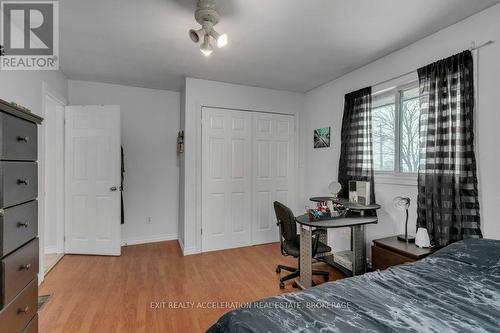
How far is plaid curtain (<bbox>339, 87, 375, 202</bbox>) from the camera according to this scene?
9.46 ft

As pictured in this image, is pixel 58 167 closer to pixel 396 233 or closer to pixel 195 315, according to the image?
pixel 195 315

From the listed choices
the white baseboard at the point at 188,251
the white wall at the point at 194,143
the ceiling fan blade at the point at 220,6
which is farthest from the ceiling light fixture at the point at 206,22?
Result: the white baseboard at the point at 188,251

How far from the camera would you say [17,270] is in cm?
124

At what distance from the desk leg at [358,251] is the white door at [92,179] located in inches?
121

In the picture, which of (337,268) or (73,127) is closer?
(337,268)

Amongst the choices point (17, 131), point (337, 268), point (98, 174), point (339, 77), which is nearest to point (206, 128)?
point (98, 174)

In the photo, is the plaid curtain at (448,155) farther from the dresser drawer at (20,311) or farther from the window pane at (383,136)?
the dresser drawer at (20,311)

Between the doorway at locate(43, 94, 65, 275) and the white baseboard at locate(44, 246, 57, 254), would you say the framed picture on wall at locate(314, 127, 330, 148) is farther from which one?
the white baseboard at locate(44, 246, 57, 254)

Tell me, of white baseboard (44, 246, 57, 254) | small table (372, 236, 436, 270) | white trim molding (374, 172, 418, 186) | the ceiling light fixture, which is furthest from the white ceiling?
white baseboard (44, 246, 57, 254)

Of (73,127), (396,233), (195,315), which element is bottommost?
(195,315)

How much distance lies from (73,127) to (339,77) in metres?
3.84

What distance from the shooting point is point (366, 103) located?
115 inches

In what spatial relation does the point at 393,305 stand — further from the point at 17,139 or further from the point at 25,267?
the point at 17,139

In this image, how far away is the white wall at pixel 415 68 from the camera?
1.86 meters
